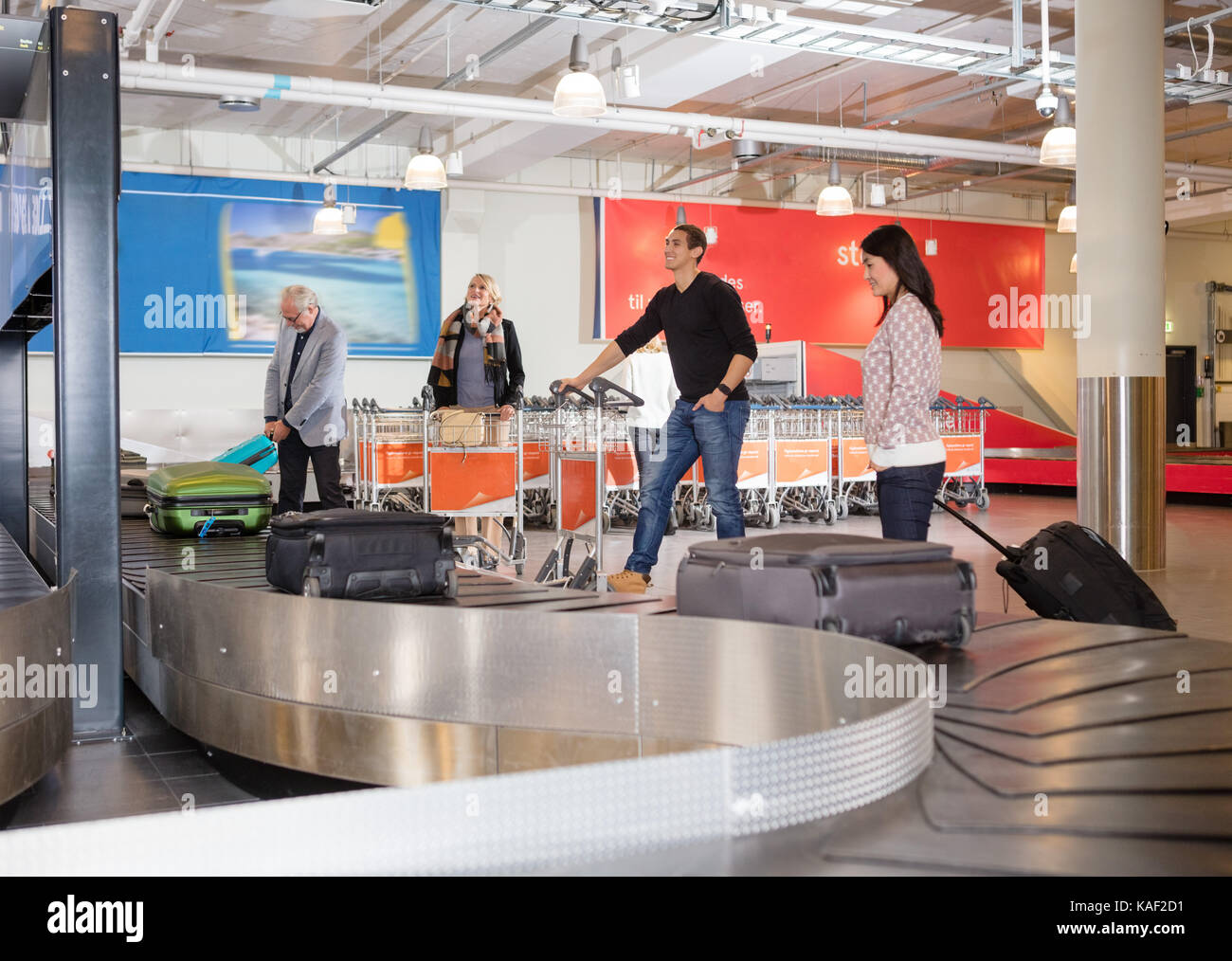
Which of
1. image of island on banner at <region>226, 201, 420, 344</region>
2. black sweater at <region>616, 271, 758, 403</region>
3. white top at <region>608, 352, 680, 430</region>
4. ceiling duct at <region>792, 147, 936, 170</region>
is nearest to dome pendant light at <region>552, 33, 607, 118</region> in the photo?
white top at <region>608, 352, 680, 430</region>

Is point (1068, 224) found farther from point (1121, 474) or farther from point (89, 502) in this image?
point (89, 502)

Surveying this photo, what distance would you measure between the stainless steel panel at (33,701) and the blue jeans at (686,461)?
7.53 ft

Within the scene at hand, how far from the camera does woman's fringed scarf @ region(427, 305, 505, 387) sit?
7.24 metres

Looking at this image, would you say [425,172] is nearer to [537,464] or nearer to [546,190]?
[537,464]

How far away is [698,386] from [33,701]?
115 inches

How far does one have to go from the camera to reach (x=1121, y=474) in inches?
271

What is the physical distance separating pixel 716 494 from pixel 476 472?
2904 millimetres

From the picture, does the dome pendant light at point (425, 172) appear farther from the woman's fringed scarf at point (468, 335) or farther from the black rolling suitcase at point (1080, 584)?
the black rolling suitcase at point (1080, 584)

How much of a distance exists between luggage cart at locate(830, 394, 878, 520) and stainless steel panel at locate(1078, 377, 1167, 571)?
427cm

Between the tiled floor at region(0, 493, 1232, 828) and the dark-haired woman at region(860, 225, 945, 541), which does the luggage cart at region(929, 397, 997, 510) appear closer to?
the tiled floor at region(0, 493, 1232, 828)

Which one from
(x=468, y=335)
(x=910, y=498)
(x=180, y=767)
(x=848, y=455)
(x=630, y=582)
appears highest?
(x=468, y=335)

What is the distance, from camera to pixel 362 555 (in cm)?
318

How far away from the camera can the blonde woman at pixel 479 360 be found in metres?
7.22

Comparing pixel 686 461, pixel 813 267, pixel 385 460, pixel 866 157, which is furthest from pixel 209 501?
pixel 813 267
